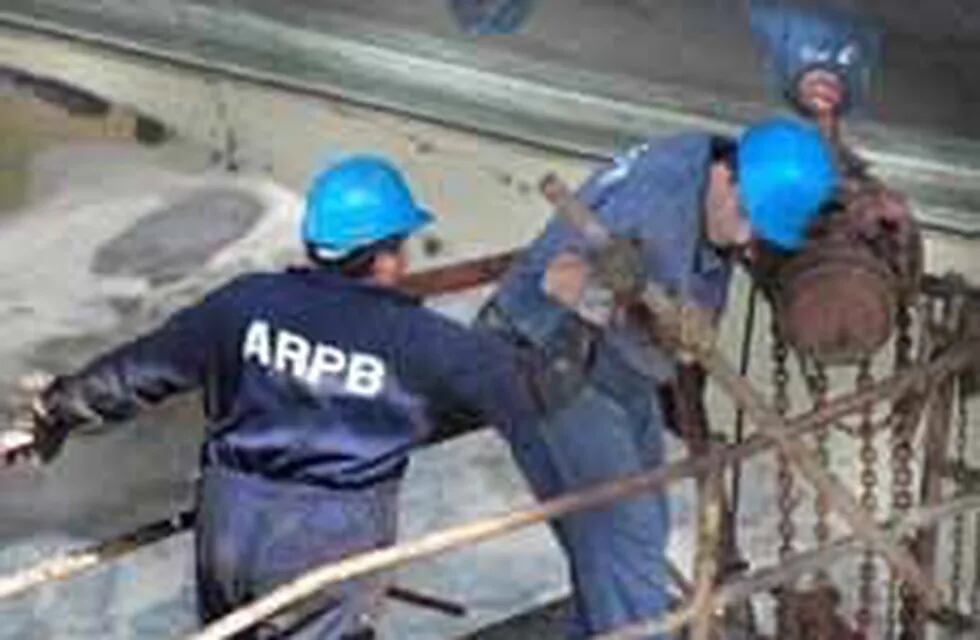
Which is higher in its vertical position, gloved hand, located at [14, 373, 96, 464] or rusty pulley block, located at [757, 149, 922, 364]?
rusty pulley block, located at [757, 149, 922, 364]

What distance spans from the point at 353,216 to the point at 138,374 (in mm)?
592

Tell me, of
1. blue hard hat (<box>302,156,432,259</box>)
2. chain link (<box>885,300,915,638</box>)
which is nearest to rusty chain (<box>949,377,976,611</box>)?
chain link (<box>885,300,915,638</box>)

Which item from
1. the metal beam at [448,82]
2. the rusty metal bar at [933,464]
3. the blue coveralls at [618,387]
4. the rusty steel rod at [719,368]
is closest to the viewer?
the rusty steel rod at [719,368]

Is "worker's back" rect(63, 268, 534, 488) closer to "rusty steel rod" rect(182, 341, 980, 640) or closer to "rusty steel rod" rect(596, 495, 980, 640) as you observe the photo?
"rusty steel rod" rect(182, 341, 980, 640)

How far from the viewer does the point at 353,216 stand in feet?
17.6

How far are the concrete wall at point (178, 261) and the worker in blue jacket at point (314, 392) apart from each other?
1827 millimetres

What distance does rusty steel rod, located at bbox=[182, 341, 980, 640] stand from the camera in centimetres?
466

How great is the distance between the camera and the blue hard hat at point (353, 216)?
5367mm

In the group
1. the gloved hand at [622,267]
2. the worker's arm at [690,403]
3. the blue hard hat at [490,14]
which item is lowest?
the blue hard hat at [490,14]

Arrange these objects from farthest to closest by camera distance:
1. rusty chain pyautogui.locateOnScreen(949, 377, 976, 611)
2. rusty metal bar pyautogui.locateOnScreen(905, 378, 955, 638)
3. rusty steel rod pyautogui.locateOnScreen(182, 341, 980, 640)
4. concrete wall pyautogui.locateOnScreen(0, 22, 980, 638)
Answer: concrete wall pyautogui.locateOnScreen(0, 22, 980, 638)
rusty chain pyautogui.locateOnScreen(949, 377, 976, 611)
rusty metal bar pyautogui.locateOnScreen(905, 378, 955, 638)
rusty steel rod pyautogui.locateOnScreen(182, 341, 980, 640)

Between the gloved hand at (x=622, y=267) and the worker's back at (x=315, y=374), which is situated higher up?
the gloved hand at (x=622, y=267)

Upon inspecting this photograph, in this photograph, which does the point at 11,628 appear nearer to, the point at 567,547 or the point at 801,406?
the point at 567,547

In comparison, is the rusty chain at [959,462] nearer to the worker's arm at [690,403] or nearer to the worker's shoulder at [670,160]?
the worker's arm at [690,403]

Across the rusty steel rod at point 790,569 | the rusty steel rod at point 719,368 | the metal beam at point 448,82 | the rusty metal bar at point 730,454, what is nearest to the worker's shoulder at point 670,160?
the rusty steel rod at point 719,368
